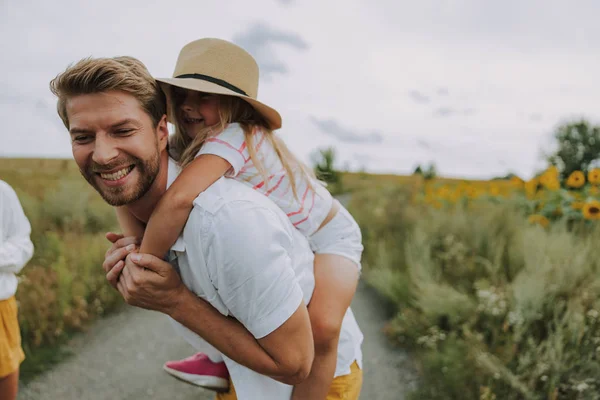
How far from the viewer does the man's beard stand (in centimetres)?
167

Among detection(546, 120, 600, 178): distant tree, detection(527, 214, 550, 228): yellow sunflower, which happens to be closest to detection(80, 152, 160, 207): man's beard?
detection(527, 214, 550, 228): yellow sunflower

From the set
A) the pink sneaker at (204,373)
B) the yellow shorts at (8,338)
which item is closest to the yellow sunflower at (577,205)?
the pink sneaker at (204,373)

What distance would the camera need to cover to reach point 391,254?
23.4 ft

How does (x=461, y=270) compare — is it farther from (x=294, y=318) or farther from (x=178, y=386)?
(x=294, y=318)

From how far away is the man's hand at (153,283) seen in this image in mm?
1552

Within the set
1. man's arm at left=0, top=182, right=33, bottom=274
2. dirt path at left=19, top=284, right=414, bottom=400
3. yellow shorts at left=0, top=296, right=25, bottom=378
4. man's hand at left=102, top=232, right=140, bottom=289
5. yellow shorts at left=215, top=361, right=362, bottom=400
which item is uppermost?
man's hand at left=102, top=232, right=140, bottom=289

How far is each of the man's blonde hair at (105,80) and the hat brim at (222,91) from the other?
0.13m

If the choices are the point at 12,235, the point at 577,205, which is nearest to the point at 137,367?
the point at 12,235

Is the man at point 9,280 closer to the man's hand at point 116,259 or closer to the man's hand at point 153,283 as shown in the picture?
the man's hand at point 116,259

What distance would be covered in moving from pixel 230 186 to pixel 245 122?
1.95ft

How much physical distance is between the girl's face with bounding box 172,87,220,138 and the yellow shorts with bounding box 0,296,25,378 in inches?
78.7

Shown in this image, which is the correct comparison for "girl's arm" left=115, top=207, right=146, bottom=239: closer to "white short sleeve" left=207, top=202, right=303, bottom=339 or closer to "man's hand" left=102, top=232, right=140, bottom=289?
"man's hand" left=102, top=232, right=140, bottom=289

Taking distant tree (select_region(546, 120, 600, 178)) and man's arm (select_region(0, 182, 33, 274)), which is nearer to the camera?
man's arm (select_region(0, 182, 33, 274))

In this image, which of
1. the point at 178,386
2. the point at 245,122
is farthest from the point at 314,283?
the point at 178,386
